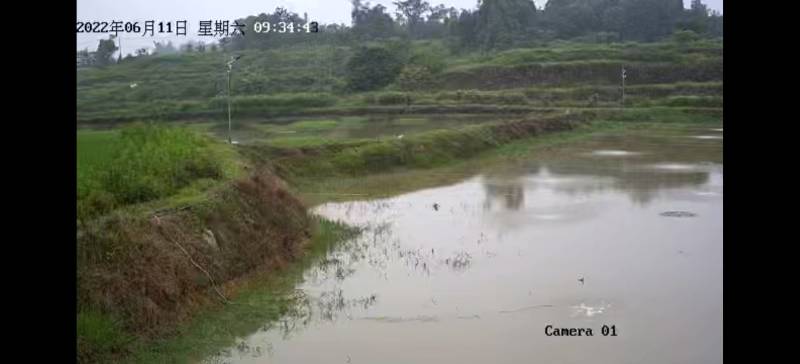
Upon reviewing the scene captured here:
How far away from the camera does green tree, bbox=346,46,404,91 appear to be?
33562mm

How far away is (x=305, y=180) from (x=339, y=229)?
17.4 ft

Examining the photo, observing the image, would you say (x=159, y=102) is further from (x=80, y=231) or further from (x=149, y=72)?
(x=80, y=231)

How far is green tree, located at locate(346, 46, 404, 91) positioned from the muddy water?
775 inches

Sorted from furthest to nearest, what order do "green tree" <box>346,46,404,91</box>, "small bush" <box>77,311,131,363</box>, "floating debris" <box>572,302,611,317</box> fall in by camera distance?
1. "green tree" <box>346,46,404,91</box>
2. "floating debris" <box>572,302,611,317</box>
3. "small bush" <box>77,311,131,363</box>

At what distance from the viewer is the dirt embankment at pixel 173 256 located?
233 inches

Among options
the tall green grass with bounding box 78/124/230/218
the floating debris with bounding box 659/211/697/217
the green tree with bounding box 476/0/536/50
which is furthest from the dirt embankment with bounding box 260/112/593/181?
the green tree with bounding box 476/0/536/50

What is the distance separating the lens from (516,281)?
7.70m

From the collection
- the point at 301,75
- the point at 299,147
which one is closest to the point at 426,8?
the point at 301,75

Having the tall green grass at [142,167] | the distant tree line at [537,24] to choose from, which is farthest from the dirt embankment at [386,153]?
the distant tree line at [537,24]

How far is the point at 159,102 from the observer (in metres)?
24.8

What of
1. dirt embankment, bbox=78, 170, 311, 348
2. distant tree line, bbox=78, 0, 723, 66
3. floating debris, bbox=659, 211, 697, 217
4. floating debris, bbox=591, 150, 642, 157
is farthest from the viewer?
distant tree line, bbox=78, 0, 723, 66

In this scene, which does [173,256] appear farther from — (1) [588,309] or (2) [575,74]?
(2) [575,74]

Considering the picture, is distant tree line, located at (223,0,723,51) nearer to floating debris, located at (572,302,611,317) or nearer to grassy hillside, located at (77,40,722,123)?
grassy hillside, located at (77,40,722,123)

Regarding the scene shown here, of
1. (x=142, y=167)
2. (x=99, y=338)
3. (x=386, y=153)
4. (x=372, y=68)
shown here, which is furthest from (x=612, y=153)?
(x=99, y=338)
